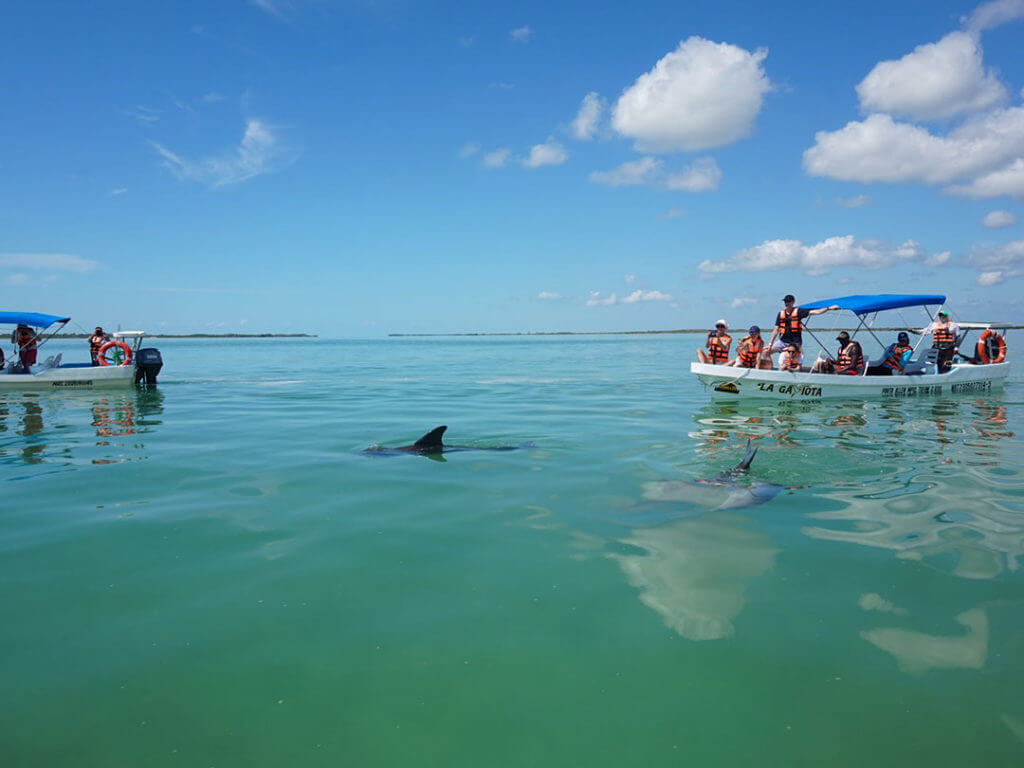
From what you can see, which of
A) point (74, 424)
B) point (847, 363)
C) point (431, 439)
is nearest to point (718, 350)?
point (847, 363)

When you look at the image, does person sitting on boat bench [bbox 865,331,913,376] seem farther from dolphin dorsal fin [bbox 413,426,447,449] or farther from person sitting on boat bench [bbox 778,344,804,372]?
dolphin dorsal fin [bbox 413,426,447,449]

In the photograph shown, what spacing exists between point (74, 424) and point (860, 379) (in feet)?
71.1

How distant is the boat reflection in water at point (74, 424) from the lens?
38.3 feet

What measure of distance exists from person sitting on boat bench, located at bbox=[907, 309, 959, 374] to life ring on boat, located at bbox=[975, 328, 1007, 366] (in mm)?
2559

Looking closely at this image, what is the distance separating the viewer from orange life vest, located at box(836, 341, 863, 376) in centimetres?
2048

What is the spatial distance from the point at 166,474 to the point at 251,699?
23.2 feet

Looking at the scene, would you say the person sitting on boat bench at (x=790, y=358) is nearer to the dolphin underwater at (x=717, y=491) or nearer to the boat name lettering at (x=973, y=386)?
the boat name lettering at (x=973, y=386)

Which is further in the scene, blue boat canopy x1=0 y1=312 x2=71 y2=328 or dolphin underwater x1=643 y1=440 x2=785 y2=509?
blue boat canopy x1=0 y1=312 x2=71 y2=328

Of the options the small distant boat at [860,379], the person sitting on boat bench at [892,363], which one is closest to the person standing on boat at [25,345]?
the small distant boat at [860,379]

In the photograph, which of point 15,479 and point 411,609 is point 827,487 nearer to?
point 411,609

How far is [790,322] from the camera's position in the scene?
Answer: 19.5 meters

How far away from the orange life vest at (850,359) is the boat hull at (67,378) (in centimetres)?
2482

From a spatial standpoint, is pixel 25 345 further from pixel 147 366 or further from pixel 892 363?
pixel 892 363

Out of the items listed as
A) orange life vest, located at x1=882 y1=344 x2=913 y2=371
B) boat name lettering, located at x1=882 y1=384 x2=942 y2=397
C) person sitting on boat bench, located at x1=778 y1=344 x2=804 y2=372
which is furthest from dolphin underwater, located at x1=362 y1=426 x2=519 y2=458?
orange life vest, located at x1=882 y1=344 x2=913 y2=371
